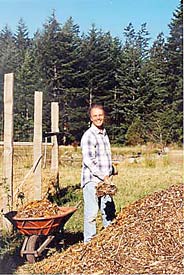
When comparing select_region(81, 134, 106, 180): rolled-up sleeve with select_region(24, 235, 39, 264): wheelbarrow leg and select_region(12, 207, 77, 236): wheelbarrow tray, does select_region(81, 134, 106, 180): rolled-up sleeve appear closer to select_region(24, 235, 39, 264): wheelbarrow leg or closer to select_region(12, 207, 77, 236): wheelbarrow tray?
select_region(12, 207, 77, 236): wheelbarrow tray

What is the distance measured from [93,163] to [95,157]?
48 mm

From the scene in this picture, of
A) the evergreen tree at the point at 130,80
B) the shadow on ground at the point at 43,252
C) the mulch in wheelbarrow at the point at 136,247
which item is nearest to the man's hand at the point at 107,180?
the mulch in wheelbarrow at the point at 136,247

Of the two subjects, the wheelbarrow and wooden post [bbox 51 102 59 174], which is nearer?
the wheelbarrow

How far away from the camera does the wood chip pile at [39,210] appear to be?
8.90ft

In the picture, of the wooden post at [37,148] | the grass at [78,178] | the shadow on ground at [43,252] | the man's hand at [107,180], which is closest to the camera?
the shadow on ground at [43,252]

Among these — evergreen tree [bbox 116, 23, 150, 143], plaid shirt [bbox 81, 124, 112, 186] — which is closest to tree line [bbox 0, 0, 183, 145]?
evergreen tree [bbox 116, 23, 150, 143]

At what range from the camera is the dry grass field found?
4441 mm

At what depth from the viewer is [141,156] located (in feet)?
31.0

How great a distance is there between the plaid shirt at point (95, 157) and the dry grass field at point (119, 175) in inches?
26.4

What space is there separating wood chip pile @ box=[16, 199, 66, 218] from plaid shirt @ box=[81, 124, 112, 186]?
21 cm

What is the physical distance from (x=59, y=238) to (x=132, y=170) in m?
5.76

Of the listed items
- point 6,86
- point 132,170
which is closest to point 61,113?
point 132,170

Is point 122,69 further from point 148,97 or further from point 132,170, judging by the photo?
point 148,97

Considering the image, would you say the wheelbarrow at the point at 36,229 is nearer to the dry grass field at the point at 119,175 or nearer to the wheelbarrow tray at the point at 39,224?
the wheelbarrow tray at the point at 39,224
